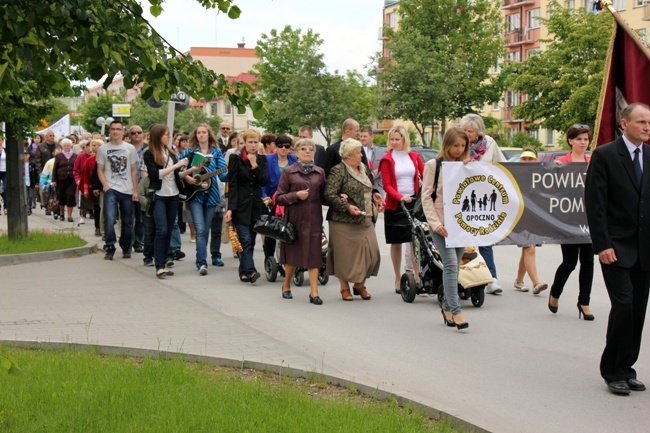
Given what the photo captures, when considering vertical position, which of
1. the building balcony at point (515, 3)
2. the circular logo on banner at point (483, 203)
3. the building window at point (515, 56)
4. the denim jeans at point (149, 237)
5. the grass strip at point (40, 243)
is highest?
the building balcony at point (515, 3)

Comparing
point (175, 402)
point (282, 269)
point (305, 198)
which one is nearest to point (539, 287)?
point (305, 198)

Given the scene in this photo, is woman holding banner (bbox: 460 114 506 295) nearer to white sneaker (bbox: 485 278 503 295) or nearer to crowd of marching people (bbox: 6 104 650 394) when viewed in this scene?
crowd of marching people (bbox: 6 104 650 394)

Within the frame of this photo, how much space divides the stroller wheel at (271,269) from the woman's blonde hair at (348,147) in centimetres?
244

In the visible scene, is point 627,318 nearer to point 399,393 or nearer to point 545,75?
point 399,393

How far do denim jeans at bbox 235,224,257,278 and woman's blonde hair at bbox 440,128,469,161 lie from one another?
3904 mm

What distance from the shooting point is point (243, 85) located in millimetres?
6168

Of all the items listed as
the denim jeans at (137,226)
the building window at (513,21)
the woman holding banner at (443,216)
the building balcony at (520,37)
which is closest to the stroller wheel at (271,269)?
the denim jeans at (137,226)

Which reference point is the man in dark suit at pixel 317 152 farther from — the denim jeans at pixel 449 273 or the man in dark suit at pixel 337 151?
the denim jeans at pixel 449 273

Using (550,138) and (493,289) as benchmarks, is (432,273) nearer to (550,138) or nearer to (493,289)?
(493,289)

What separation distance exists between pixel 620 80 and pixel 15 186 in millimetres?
12142

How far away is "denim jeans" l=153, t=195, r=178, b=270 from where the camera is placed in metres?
13.8

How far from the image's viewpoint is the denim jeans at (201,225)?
47.5 ft

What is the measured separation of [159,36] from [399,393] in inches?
105

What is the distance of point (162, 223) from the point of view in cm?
1391
